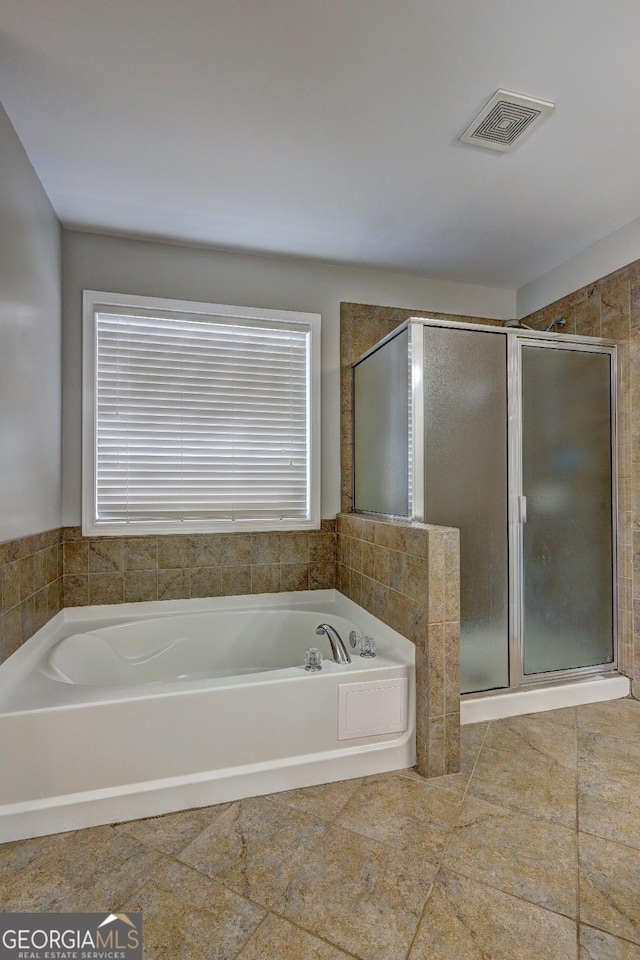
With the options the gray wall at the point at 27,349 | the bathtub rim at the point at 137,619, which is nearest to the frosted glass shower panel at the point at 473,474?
the bathtub rim at the point at 137,619

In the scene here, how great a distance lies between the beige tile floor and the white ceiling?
251cm

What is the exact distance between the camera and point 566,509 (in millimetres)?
2648

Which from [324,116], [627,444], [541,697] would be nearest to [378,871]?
[541,697]

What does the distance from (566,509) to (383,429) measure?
1.08m

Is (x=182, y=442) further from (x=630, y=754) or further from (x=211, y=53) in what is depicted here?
(x=630, y=754)

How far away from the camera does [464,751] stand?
84.7 inches

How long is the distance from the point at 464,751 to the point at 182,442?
2121mm

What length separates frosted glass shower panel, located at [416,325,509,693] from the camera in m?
2.36

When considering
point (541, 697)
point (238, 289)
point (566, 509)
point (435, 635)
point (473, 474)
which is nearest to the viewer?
point (435, 635)

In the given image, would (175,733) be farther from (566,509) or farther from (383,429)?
(566,509)

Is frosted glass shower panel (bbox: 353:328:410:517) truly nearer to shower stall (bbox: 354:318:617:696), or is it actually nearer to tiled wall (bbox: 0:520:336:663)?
shower stall (bbox: 354:318:617:696)

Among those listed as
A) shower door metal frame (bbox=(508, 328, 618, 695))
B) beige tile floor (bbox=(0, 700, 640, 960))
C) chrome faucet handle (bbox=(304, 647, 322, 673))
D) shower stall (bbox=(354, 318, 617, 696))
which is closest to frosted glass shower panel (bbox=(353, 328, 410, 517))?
shower stall (bbox=(354, 318, 617, 696))

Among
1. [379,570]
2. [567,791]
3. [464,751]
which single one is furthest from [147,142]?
[567,791]

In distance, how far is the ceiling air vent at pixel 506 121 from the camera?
5.68ft
